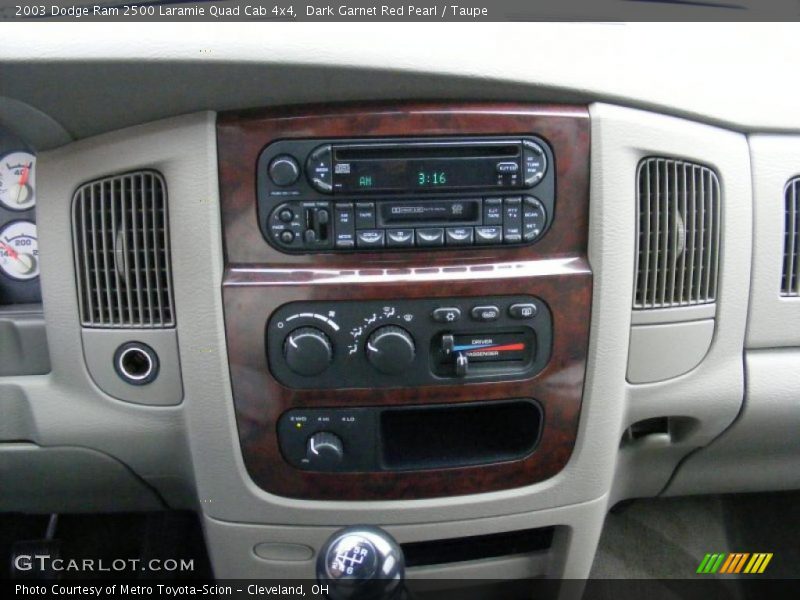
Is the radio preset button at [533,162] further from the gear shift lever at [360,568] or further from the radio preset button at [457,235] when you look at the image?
the gear shift lever at [360,568]

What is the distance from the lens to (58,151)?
1.25m

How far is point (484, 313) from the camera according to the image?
1.24 m

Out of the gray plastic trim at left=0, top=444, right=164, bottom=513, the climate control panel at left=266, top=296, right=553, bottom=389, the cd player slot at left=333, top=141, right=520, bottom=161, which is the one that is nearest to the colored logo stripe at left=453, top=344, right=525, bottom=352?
the climate control panel at left=266, top=296, right=553, bottom=389

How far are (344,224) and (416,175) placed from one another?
15 centimetres

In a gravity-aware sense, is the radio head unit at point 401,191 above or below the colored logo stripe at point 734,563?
above

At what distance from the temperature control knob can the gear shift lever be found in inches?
11.9

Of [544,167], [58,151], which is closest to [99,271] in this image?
[58,151]

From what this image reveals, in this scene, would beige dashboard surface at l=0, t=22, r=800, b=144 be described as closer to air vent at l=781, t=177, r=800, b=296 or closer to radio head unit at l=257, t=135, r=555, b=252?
radio head unit at l=257, t=135, r=555, b=252

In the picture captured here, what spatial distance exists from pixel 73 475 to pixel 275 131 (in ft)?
2.87

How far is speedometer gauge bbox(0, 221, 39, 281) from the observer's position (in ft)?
4.62

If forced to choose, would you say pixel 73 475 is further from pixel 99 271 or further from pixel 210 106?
pixel 210 106

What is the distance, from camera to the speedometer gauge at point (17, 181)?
4.56ft

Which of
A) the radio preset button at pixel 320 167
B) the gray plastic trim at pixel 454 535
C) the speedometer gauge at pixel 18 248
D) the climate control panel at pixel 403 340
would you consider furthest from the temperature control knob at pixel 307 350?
the speedometer gauge at pixel 18 248

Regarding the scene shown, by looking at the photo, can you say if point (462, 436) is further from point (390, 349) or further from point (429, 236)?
point (429, 236)
